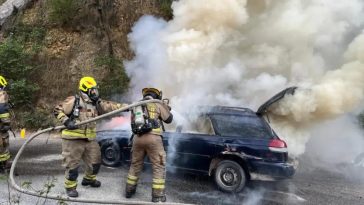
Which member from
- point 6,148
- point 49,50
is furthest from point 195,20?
point 49,50

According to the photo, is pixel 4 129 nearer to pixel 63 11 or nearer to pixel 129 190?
pixel 129 190

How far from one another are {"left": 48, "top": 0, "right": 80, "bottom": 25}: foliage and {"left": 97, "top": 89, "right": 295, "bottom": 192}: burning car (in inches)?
305

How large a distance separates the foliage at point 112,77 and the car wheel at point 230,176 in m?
6.39

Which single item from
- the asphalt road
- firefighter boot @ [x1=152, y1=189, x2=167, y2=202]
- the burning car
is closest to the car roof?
the burning car

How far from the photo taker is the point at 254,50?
10297 millimetres

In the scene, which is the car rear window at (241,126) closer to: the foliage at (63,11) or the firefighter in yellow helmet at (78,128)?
the firefighter in yellow helmet at (78,128)

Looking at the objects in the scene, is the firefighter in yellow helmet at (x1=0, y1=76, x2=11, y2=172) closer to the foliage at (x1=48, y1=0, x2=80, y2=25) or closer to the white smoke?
the white smoke

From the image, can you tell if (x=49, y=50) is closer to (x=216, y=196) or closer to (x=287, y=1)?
(x=287, y=1)

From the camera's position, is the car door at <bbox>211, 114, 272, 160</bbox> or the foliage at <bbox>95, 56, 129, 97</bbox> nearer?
the car door at <bbox>211, 114, 272, 160</bbox>

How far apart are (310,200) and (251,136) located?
56.3 inches

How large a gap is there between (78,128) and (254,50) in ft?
18.2

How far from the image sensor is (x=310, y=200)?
22.7 ft

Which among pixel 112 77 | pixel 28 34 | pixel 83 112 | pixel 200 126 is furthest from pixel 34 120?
pixel 200 126

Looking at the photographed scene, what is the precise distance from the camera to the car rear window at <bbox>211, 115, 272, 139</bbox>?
281 inches
